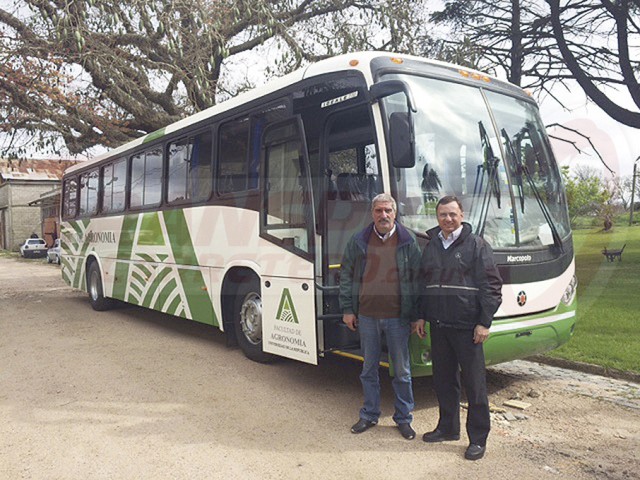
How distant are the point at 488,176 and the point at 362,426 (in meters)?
2.50

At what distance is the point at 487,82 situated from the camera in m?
5.65

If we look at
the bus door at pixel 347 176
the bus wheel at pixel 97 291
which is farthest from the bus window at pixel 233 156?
the bus wheel at pixel 97 291

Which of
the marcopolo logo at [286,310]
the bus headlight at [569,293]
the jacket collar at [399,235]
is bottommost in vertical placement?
the marcopolo logo at [286,310]

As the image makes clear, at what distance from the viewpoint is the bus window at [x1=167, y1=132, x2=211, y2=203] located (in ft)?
25.0

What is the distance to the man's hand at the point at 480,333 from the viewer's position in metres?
4.08

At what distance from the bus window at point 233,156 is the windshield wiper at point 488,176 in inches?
113

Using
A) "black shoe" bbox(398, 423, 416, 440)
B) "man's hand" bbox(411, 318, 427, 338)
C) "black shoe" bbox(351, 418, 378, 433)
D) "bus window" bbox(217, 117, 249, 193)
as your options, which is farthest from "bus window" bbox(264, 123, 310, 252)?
"black shoe" bbox(398, 423, 416, 440)

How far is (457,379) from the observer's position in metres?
4.44

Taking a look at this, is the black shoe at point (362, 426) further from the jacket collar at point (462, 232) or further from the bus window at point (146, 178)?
the bus window at point (146, 178)

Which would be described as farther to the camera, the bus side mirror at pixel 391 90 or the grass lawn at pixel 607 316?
the grass lawn at pixel 607 316

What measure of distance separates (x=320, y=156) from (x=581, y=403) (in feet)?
11.7

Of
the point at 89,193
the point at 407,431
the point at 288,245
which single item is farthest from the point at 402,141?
the point at 89,193

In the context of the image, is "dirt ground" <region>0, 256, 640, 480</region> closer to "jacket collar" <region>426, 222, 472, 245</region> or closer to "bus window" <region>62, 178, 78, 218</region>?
"jacket collar" <region>426, 222, 472, 245</region>

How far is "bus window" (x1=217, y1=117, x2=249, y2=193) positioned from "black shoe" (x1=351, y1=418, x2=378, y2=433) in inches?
128
